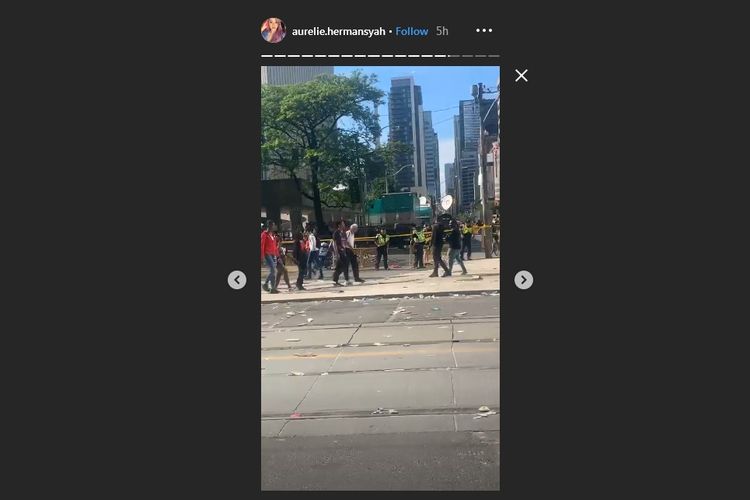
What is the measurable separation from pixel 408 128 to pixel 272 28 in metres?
0.78

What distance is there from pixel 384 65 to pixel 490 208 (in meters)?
0.86

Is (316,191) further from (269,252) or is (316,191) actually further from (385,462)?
(385,462)

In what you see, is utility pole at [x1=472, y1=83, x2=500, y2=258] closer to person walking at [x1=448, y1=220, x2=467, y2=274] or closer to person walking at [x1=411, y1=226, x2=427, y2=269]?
person walking at [x1=448, y1=220, x2=467, y2=274]

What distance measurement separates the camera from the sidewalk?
8.80ft

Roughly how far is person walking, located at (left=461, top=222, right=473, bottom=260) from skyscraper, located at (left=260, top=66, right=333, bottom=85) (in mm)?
1058

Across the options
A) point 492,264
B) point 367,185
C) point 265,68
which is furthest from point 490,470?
point 265,68

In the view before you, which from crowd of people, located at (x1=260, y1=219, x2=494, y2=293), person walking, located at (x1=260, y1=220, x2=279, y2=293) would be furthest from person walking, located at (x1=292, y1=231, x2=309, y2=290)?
person walking, located at (x1=260, y1=220, x2=279, y2=293)

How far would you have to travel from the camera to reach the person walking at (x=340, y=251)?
300 centimetres

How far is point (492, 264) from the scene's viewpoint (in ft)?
8.54

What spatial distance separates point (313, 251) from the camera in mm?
3078

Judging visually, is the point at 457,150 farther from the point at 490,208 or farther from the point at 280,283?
the point at 280,283

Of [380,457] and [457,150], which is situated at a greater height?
[457,150]

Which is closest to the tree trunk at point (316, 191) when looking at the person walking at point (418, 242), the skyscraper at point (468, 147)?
the person walking at point (418, 242)
